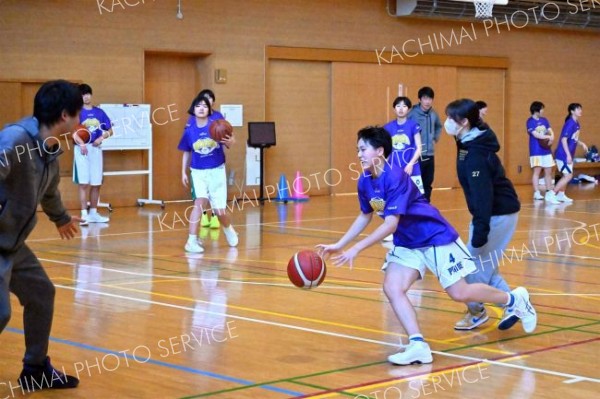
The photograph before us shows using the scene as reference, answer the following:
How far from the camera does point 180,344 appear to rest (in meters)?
7.02

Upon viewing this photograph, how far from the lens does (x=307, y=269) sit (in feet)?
21.8

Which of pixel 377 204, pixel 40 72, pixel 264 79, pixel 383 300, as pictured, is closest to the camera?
pixel 377 204

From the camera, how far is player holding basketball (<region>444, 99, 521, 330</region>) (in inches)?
284

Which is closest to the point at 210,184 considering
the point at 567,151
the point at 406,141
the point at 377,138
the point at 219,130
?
the point at 219,130

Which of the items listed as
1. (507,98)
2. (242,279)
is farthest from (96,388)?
(507,98)

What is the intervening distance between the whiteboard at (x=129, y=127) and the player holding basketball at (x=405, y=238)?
11671 mm

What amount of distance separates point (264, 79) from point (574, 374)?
48.3 feet

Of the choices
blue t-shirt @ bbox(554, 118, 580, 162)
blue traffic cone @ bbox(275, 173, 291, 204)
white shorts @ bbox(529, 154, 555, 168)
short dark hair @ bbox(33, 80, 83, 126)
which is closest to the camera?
short dark hair @ bbox(33, 80, 83, 126)

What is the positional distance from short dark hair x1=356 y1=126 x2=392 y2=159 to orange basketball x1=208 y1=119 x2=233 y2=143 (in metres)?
5.53

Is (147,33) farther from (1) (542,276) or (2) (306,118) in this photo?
(1) (542,276)

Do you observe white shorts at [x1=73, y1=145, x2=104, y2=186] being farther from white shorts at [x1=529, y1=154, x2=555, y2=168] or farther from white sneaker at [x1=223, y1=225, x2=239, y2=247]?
white shorts at [x1=529, y1=154, x2=555, y2=168]

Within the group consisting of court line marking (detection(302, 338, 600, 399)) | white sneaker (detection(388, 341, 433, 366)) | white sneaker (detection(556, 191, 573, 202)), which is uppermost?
white sneaker (detection(556, 191, 573, 202))

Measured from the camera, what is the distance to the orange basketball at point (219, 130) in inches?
474

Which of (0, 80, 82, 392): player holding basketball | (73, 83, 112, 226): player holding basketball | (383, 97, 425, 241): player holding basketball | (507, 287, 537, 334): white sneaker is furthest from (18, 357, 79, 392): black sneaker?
(73, 83, 112, 226): player holding basketball
